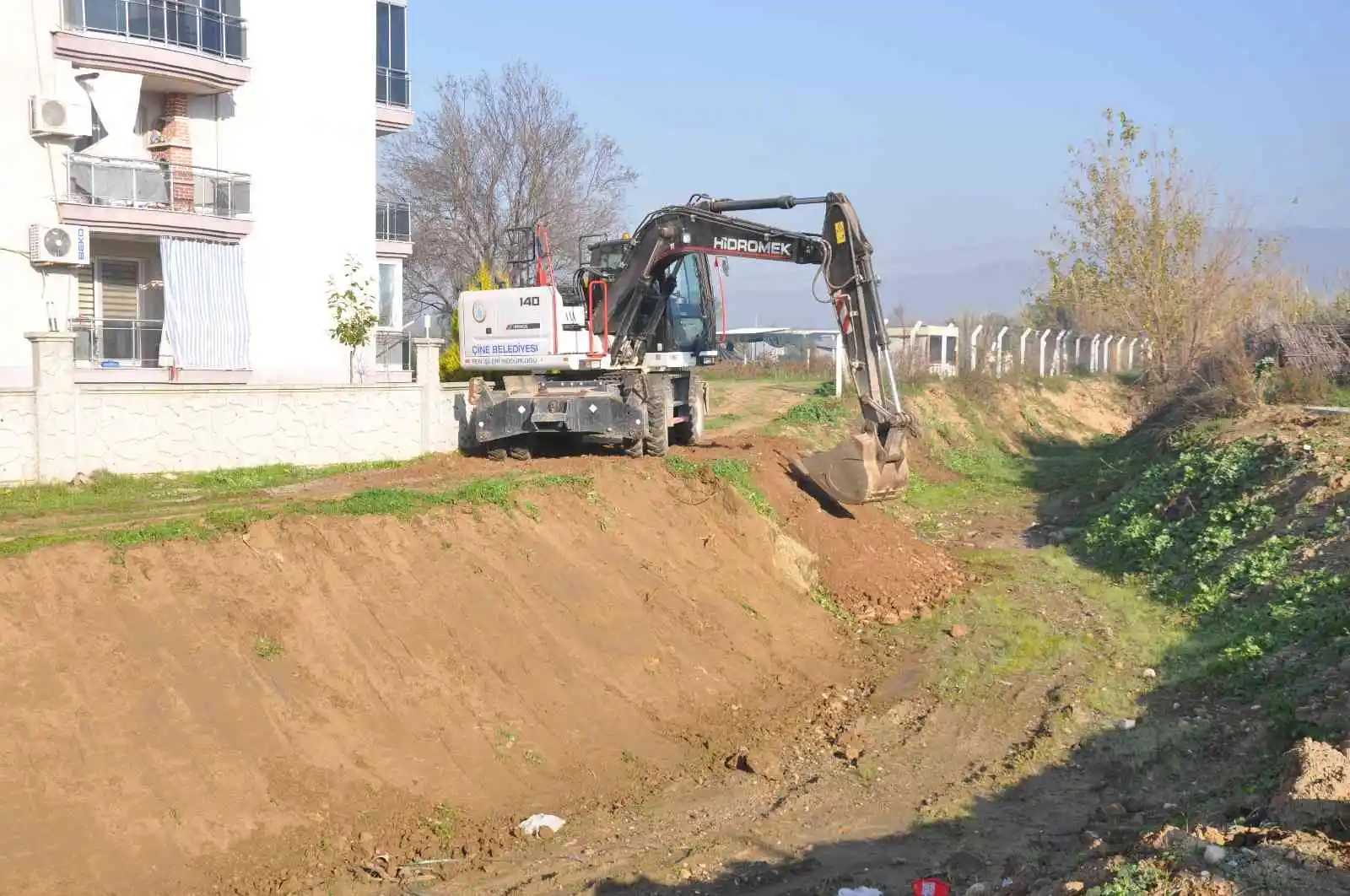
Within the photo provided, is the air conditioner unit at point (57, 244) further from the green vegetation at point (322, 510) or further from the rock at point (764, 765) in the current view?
the rock at point (764, 765)

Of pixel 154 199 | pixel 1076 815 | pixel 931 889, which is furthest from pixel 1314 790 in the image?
pixel 154 199

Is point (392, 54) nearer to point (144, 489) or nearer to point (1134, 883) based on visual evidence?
point (144, 489)

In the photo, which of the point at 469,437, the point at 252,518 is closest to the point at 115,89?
the point at 469,437

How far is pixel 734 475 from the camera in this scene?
16.6 metres

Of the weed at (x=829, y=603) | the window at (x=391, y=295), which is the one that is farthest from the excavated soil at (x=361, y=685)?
the window at (x=391, y=295)

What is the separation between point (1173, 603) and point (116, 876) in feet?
37.1

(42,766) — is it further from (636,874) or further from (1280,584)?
(1280,584)

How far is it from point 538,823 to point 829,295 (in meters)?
9.40

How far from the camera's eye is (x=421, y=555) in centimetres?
1196

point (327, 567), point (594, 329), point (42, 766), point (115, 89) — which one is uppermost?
point (115, 89)

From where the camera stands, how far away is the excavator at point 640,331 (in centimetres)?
1623

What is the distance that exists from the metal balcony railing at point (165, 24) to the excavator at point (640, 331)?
9.80 m

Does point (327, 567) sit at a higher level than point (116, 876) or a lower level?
higher

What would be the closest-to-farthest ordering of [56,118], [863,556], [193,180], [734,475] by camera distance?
[863,556], [734,475], [56,118], [193,180]
